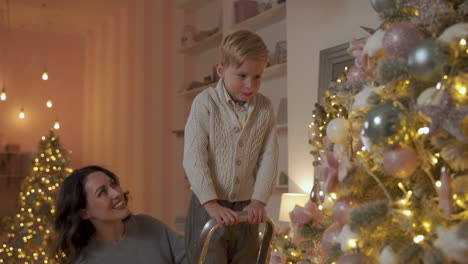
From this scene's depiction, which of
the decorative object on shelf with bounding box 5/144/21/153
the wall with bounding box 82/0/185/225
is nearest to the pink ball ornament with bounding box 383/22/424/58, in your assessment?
the wall with bounding box 82/0/185/225

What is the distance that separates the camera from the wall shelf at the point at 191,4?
20.2ft

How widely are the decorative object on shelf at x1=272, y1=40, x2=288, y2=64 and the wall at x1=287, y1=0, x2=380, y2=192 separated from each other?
26 centimetres

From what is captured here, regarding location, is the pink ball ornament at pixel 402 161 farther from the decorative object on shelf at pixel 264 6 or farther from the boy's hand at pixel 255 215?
the decorative object on shelf at pixel 264 6

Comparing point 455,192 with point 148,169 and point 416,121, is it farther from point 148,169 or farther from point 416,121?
point 148,169

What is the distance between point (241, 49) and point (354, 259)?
86cm

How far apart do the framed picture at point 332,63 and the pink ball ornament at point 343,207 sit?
246 centimetres

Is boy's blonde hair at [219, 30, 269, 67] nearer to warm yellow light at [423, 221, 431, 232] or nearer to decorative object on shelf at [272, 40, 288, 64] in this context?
warm yellow light at [423, 221, 431, 232]

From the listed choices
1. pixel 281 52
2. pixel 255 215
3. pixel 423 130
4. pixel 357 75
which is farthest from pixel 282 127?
pixel 423 130

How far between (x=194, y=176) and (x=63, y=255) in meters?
0.63

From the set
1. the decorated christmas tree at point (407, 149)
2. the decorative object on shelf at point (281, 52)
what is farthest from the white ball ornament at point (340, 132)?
the decorative object on shelf at point (281, 52)

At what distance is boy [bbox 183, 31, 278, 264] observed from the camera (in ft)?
5.89

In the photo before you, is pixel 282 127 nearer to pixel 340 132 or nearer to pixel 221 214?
pixel 221 214

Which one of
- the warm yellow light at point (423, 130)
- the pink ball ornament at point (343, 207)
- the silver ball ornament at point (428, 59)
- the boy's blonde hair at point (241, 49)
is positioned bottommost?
the pink ball ornament at point (343, 207)

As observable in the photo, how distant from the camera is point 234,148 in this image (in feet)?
6.11
